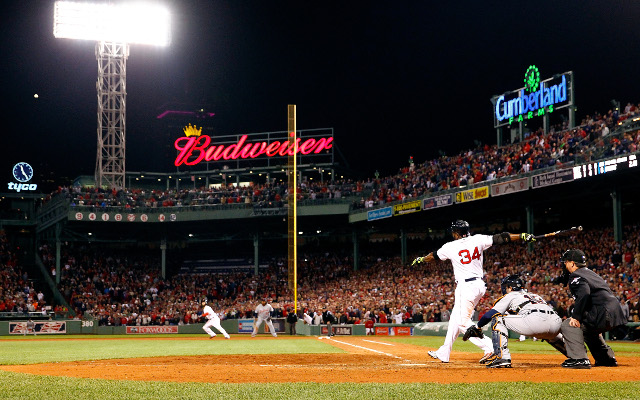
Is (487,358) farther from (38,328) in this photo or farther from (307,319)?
(38,328)

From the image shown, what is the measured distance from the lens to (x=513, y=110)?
135ft

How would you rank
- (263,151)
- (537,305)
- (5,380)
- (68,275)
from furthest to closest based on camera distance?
(263,151) → (68,275) → (537,305) → (5,380)

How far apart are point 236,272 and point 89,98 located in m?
28.8

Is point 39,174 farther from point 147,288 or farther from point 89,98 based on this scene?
point 147,288

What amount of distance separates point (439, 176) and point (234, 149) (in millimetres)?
20944

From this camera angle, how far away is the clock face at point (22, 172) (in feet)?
190

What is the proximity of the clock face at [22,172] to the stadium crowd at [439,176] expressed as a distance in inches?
436

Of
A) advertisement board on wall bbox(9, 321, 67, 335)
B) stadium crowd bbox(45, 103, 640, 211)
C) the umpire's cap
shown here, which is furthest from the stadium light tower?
the umpire's cap

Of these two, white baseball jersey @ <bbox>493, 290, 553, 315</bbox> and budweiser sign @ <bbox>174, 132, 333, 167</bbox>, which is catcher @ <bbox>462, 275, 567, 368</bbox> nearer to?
white baseball jersey @ <bbox>493, 290, 553, 315</bbox>

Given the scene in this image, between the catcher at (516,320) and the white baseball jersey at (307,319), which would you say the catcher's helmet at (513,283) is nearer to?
the catcher at (516,320)

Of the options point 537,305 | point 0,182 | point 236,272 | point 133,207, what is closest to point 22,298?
point 133,207

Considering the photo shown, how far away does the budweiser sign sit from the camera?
179 ft

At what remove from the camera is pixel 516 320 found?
9.70m

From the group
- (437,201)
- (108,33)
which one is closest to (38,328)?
(108,33)
